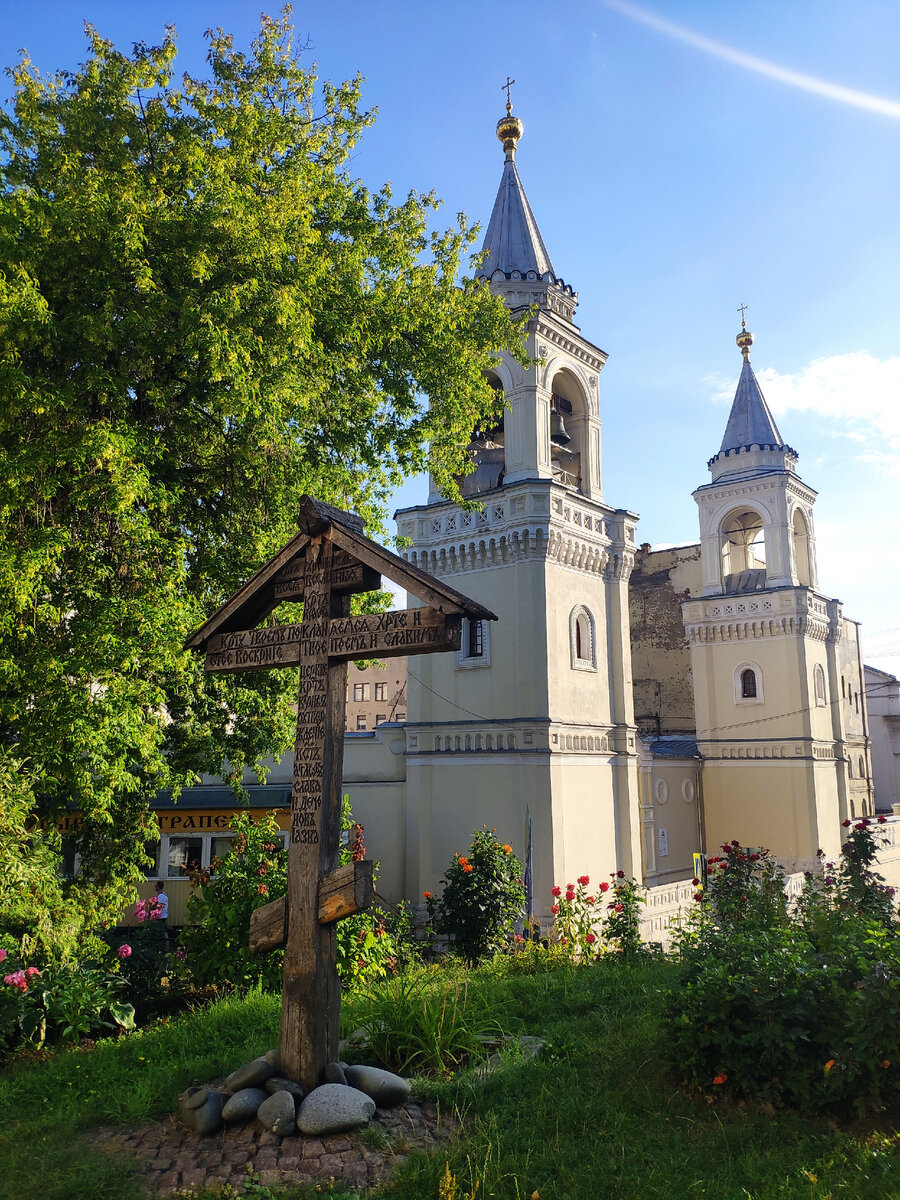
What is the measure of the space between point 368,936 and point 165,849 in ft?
34.3

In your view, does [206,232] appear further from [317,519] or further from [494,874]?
[494,874]

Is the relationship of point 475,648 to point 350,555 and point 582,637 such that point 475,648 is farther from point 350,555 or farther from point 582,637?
point 350,555

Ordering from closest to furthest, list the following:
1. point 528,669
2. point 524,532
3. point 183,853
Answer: point 183,853 → point 528,669 → point 524,532

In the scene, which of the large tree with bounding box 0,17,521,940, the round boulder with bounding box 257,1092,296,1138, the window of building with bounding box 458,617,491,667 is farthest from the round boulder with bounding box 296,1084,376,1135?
the window of building with bounding box 458,617,491,667

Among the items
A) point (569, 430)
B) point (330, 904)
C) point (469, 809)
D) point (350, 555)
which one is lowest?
point (469, 809)

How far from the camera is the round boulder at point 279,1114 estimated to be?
4.56 meters

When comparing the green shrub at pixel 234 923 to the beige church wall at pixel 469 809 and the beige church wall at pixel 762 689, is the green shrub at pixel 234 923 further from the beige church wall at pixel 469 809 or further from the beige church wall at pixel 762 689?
the beige church wall at pixel 762 689

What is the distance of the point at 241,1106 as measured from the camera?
469cm

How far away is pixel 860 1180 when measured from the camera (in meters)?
3.80

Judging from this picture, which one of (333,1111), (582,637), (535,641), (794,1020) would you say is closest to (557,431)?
(582,637)

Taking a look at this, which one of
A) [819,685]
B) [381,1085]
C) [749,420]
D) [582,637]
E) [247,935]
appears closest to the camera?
[381,1085]

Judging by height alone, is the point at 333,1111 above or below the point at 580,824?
below

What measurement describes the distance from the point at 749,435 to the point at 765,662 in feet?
29.1

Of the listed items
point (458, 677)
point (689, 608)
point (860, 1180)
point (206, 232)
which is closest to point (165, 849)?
point (458, 677)
